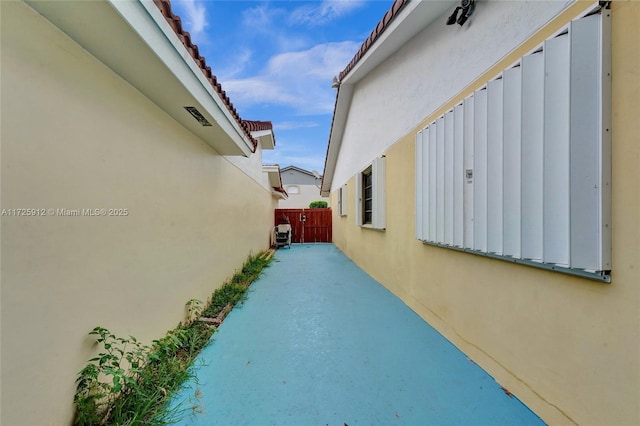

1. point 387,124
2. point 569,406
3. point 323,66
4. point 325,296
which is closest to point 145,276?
point 325,296

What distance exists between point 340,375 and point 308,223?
38.9ft

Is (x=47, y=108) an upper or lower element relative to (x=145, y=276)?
upper

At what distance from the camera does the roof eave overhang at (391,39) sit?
3.07 m

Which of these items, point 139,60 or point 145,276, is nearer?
point 139,60

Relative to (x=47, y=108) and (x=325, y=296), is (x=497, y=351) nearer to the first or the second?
(x=325, y=296)

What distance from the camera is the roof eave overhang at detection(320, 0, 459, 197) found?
121 inches

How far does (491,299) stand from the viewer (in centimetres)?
214

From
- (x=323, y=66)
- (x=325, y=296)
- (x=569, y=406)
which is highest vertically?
(x=323, y=66)

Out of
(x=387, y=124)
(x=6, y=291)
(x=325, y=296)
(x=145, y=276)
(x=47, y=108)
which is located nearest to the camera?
(x=6, y=291)

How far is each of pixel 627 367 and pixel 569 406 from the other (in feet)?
1.68

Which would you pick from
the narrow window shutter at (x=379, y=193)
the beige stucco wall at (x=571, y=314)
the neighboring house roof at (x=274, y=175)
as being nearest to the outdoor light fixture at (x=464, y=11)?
the beige stucco wall at (x=571, y=314)

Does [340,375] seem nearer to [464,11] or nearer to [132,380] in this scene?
[132,380]

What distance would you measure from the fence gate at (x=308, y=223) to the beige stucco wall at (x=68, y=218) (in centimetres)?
1117

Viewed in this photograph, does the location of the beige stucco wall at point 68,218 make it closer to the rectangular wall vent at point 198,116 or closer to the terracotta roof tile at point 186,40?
the rectangular wall vent at point 198,116
